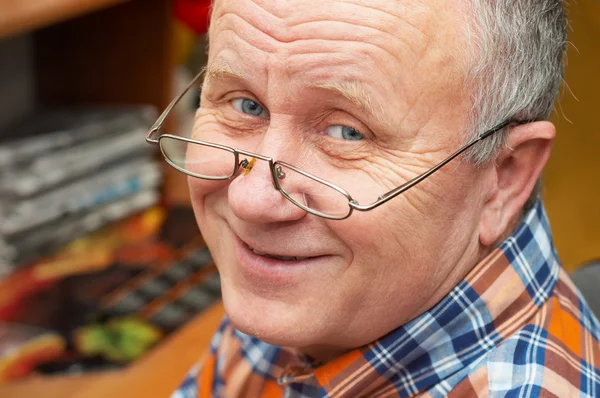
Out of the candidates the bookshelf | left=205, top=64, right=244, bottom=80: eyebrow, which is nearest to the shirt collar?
left=205, top=64, right=244, bottom=80: eyebrow

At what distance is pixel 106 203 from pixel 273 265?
4.44 feet

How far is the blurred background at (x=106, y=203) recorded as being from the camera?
5.89ft

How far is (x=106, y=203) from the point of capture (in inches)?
90.1

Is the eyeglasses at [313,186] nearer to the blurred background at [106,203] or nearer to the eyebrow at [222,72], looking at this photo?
the eyebrow at [222,72]

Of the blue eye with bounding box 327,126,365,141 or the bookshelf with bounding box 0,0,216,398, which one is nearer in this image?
the blue eye with bounding box 327,126,365,141

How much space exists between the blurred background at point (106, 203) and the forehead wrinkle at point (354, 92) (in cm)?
69

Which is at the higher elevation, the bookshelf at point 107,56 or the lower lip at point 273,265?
the lower lip at point 273,265

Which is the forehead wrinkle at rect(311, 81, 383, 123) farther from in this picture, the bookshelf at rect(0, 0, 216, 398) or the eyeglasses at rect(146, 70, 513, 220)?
the bookshelf at rect(0, 0, 216, 398)

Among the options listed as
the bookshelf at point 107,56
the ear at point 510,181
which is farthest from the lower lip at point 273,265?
the bookshelf at point 107,56

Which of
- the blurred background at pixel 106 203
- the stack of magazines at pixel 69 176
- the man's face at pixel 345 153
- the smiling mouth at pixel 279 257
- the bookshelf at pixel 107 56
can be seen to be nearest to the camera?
the man's face at pixel 345 153

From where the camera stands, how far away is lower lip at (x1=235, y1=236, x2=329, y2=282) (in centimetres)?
102

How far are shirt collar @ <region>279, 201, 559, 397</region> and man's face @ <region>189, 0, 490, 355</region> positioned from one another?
2 centimetres

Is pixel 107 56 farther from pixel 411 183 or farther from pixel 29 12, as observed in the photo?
pixel 411 183

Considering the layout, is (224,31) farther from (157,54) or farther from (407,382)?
(157,54)
